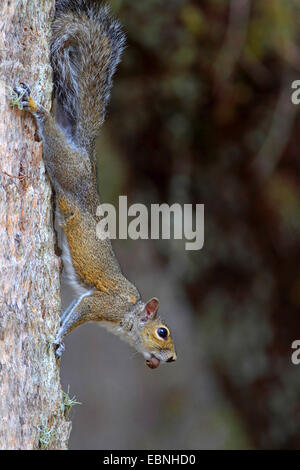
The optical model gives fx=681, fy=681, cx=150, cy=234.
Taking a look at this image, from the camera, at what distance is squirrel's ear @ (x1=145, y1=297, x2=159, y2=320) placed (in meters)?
2.48

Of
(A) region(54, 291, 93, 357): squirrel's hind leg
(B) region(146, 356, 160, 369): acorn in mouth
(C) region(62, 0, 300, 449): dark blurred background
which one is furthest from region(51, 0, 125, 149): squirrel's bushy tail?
(C) region(62, 0, 300, 449): dark blurred background

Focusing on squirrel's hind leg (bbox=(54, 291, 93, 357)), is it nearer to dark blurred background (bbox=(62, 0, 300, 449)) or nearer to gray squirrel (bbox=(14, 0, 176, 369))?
gray squirrel (bbox=(14, 0, 176, 369))

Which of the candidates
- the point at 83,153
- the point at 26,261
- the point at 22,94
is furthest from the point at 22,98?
the point at 26,261

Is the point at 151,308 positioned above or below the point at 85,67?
below

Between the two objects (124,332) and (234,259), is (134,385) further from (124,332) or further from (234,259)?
(124,332)

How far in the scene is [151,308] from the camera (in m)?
2.49

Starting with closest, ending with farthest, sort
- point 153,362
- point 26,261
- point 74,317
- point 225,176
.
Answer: point 26,261 < point 74,317 < point 153,362 < point 225,176

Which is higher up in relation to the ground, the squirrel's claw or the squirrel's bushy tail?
the squirrel's bushy tail

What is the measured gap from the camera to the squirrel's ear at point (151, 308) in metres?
2.48

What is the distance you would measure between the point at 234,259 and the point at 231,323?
41 cm

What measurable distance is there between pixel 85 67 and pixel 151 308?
2.90 feet

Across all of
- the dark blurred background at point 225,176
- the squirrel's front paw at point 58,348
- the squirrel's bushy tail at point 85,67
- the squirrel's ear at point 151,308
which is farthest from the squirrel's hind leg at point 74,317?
the dark blurred background at point 225,176

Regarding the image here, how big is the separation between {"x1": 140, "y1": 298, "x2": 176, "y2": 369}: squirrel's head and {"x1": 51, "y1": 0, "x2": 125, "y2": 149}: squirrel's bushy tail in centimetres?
65

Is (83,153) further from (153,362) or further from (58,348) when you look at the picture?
(153,362)
